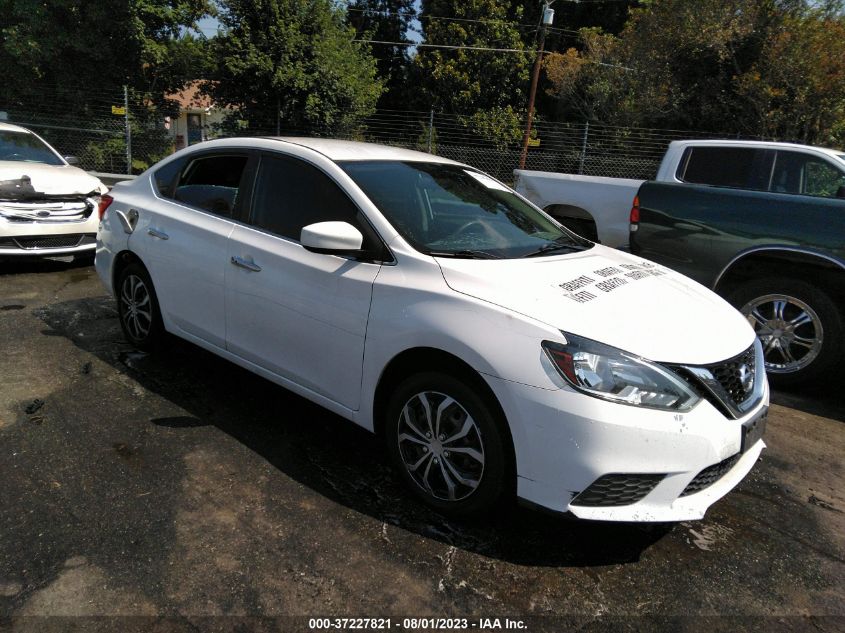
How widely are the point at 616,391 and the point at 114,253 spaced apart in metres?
3.79

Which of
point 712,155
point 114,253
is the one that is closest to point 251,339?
point 114,253

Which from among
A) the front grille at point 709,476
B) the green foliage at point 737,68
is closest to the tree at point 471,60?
the green foliage at point 737,68

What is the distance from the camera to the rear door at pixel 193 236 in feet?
12.0

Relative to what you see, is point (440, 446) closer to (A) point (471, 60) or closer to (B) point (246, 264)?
(B) point (246, 264)

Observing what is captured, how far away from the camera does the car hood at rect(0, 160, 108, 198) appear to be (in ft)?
22.0

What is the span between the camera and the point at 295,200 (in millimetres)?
3396

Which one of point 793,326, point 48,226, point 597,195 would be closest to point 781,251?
point 793,326

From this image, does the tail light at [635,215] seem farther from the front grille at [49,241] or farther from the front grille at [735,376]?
the front grille at [49,241]

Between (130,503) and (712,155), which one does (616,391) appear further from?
(712,155)

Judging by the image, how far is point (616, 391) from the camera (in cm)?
228

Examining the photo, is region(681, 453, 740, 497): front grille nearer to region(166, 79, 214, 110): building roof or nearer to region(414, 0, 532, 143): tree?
region(166, 79, 214, 110): building roof

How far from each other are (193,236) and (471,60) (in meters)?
24.9

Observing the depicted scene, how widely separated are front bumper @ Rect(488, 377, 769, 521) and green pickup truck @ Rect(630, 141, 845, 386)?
2632 millimetres

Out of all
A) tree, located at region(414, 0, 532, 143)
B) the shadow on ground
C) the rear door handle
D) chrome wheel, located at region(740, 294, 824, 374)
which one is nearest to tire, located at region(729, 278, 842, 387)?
chrome wheel, located at region(740, 294, 824, 374)
